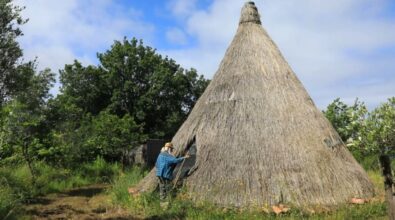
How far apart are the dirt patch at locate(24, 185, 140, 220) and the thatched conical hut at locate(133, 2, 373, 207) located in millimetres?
1093

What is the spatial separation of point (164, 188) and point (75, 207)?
2.31 metres

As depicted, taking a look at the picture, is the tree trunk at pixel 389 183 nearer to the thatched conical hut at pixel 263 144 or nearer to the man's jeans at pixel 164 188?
the thatched conical hut at pixel 263 144

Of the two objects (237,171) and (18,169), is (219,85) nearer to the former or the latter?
(237,171)

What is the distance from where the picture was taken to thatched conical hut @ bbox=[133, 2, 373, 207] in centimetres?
916

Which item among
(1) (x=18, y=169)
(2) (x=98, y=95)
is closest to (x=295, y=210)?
(1) (x=18, y=169)

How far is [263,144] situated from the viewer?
9.67 m

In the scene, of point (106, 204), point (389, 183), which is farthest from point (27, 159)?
point (389, 183)

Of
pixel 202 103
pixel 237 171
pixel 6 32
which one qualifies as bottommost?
pixel 237 171

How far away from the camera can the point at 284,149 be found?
31.4ft

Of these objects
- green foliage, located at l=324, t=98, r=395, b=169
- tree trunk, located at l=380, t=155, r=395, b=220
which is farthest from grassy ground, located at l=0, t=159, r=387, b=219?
green foliage, located at l=324, t=98, r=395, b=169

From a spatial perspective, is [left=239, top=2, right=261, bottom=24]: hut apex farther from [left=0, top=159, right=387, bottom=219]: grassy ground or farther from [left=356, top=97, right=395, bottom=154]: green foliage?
[left=356, top=97, right=395, bottom=154]: green foliage

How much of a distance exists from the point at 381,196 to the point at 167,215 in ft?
14.3

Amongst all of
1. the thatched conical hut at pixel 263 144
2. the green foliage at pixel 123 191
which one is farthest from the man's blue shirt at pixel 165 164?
the green foliage at pixel 123 191

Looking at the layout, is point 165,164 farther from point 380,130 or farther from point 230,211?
point 380,130
